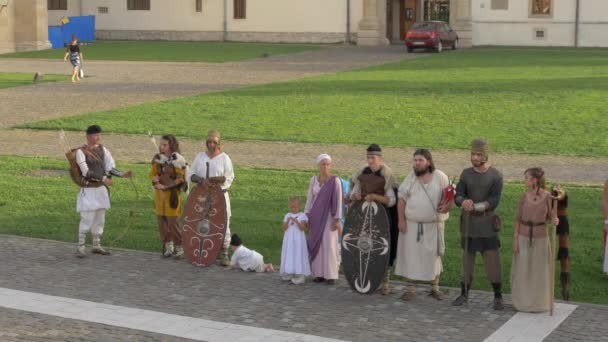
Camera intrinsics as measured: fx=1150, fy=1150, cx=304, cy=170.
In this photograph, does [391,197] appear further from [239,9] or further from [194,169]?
[239,9]

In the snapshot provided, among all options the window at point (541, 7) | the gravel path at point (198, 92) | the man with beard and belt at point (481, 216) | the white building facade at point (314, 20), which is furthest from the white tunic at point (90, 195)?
the window at point (541, 7)

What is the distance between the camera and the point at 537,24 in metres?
54.3

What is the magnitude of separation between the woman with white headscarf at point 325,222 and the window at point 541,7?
143 feet

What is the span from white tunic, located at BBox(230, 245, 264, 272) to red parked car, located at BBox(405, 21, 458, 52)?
3752cm

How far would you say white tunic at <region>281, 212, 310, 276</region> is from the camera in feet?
41.7

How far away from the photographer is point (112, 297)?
1226cm

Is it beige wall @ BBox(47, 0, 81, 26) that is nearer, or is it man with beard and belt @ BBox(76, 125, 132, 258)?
man with beard and belt @ BBox(76, 125, 132, 258)

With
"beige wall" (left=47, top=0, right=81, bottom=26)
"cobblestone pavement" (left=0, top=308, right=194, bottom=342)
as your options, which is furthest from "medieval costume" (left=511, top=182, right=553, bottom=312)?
"beige wall" (left=47, top=0, right=81, bottom=26)

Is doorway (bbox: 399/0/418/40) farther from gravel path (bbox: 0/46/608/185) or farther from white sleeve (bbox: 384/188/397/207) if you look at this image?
white sleeve (bbox: 384/188/397/207)

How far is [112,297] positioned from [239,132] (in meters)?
12.7

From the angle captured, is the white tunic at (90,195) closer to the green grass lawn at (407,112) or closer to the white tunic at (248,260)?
the white tunic at (248,260)

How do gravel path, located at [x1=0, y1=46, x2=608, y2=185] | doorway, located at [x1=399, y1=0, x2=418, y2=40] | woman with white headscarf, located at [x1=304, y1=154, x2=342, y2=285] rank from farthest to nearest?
doorway, located at [x1=399, y1=0, x2=418, y2=40]
gravel path, located at [x1=0, y1=46, x2=608, y2=185]
woman with white headscarf, located at [x1=304, y1=154, x2=342, y2=285]

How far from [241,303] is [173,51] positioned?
41098mm

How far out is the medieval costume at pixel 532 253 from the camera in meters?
11.6
